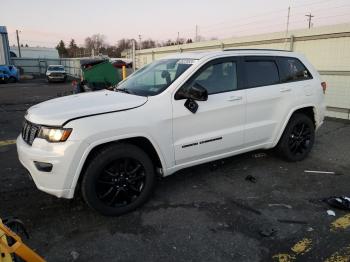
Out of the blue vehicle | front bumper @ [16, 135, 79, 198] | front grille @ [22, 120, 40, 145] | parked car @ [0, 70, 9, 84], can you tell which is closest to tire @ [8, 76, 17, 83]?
the blue vehicle

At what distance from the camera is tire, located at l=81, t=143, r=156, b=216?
11.3 ft

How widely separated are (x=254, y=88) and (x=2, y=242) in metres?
3.74

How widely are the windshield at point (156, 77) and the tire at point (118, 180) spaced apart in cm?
86

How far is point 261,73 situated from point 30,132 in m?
3.34

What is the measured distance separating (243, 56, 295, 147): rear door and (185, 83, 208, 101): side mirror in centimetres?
95

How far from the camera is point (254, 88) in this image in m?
4.66

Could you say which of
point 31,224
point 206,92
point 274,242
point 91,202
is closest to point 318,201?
point 274,242

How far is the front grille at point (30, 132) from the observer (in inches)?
136

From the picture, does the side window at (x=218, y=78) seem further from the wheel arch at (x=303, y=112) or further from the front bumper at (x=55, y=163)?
the front bumper at (x=55, y=163)

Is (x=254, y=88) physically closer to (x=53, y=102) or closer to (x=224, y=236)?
(x=224, y=236)

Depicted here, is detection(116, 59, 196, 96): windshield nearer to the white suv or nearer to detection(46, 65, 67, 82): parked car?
the white suv

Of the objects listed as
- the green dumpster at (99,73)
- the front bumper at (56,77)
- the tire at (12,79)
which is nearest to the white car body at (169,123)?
the green dumpster at (99,73)

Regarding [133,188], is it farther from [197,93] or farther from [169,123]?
[197,93]

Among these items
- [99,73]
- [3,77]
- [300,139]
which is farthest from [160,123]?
[3,77]
